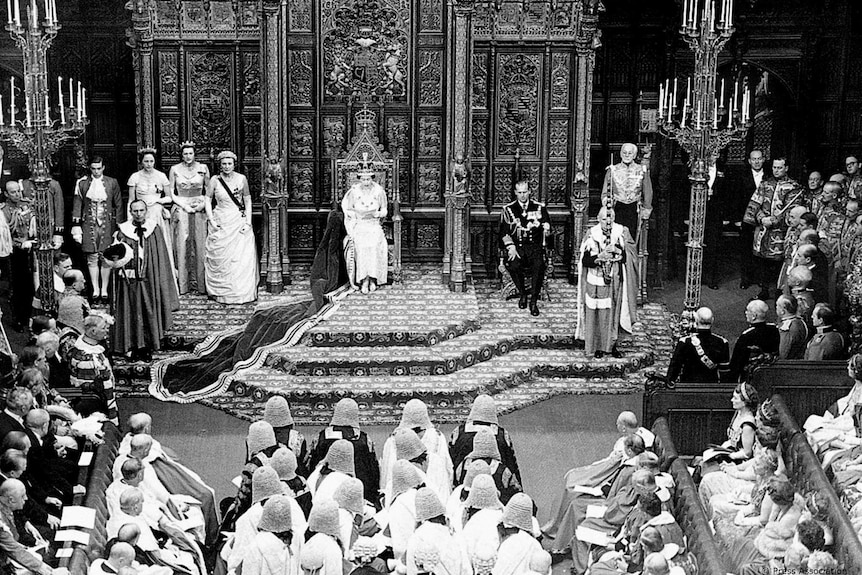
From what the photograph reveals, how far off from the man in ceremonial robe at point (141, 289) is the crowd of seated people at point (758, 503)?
656cm

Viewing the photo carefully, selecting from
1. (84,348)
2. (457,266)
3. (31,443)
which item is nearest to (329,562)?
(31,443)

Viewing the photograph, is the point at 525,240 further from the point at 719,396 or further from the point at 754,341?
the point at 719,396

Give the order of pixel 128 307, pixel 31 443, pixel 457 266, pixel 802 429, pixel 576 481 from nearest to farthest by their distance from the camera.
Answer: pixel 31 443 → pixel 576 481 → pixel 802 429 → pixel 128 307 → pixel 457 266

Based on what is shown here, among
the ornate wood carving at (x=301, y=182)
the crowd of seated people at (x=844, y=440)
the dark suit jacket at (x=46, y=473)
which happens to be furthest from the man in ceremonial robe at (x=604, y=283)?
the dark suit jacket at (x=46, y=473)

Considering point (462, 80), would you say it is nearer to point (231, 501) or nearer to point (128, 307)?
point (128, 307)

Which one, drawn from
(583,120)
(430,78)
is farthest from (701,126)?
(430,78)

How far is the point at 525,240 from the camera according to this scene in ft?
61.3

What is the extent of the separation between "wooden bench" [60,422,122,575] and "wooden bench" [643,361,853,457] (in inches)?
193

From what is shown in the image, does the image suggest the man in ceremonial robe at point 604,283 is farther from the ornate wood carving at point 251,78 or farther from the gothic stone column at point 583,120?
the ornate wood carving at point 251,78

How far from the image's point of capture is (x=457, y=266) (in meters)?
19.1

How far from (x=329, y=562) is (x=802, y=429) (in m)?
5.61

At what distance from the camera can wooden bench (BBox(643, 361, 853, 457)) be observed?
15062 millimetres

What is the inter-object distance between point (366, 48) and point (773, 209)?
5260mm

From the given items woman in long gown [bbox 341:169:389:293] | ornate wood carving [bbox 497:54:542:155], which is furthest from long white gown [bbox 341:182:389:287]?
ornate wood carving [bbox 497:54:542:155]
